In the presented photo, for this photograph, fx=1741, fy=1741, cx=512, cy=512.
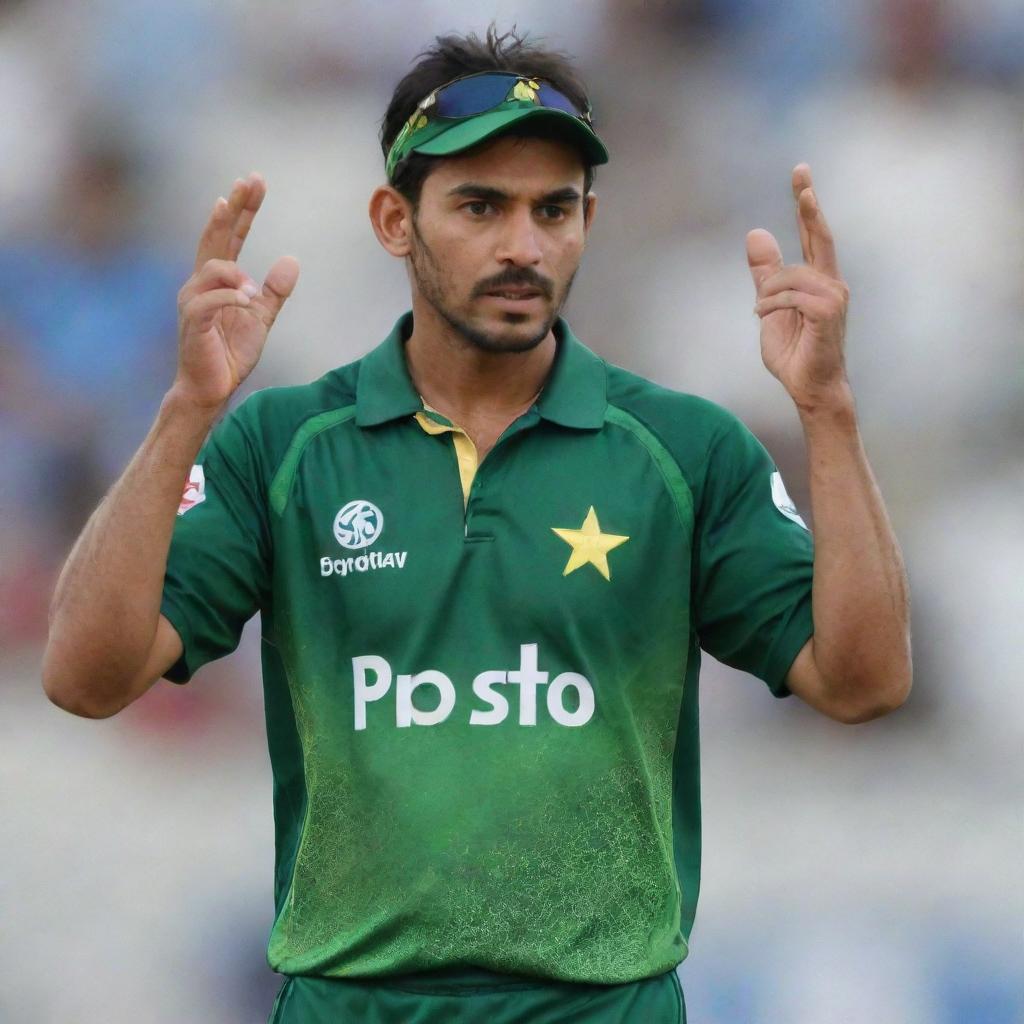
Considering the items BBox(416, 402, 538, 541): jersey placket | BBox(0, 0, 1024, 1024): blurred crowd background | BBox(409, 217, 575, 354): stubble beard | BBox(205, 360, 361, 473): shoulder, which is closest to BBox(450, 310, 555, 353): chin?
BBox(409, 217, 575, 354): stubble beard

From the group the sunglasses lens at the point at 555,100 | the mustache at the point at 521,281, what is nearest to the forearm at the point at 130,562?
the mustache at the point at 521,281

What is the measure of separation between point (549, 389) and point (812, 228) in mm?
459

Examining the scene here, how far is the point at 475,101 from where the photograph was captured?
250 centimetres

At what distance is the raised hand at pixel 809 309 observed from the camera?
2211mm

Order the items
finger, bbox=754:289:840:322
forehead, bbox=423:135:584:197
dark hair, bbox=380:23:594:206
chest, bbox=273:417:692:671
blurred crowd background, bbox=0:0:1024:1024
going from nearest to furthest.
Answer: finger, bbox=754:289:840:322, chest, bbox=273:417:692:671, forehead, bbox=423:135:584:197, dark hair, bbox=380:23:594:206, blurred crowd background, bbox=0:0:1024:1024

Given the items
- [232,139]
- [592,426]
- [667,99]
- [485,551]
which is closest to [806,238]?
[592,426]

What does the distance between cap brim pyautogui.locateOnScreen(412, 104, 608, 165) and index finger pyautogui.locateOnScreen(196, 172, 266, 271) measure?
307 mm

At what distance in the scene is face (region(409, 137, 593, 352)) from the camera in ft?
7.91

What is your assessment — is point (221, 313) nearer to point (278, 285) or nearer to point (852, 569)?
point (278, 285)

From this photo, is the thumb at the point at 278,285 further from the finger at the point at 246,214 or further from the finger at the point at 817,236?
the finger at the point at 817,236

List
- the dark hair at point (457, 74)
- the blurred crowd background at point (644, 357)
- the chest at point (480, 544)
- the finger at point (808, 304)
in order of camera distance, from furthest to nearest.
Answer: the blurred crowd background at point (644, 357) < the dark hair at point (457, 74) < the chest at point (480, 544) < the finger at point (808, 304)

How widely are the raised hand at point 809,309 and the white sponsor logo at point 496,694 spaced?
1.59ft

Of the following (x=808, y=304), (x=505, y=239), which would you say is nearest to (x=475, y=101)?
(x=505, y=239)

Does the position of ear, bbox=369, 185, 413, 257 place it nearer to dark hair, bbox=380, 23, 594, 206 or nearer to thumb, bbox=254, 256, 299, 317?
dark hair, bbox=380, 23, 594, 206
